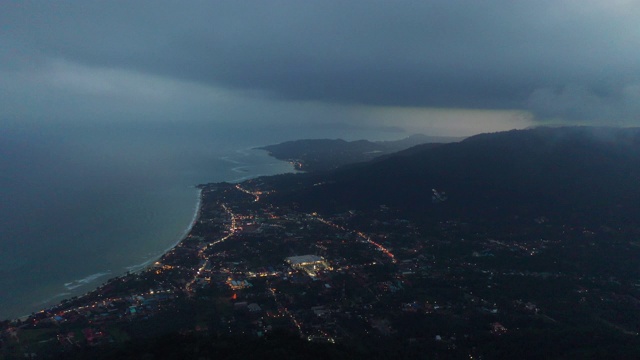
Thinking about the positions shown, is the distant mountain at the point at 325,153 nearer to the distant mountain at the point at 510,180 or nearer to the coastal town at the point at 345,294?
the distant mountain at the point at 510,180

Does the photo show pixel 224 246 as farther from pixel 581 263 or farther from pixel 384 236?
pixel 581 263

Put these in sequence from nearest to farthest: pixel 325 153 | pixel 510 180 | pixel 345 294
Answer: pixel 345 294 < pixel 510 180 < pixel 325 153

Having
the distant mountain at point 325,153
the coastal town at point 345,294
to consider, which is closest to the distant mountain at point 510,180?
the coastal town at point 345,294

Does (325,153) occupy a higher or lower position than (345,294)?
higher

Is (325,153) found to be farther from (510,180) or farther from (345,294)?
(345,294)

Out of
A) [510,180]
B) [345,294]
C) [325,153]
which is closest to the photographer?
[345,294]

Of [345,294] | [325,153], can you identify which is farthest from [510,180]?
[325,153]

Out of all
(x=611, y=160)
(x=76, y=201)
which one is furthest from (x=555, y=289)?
(x=76, y=201)
